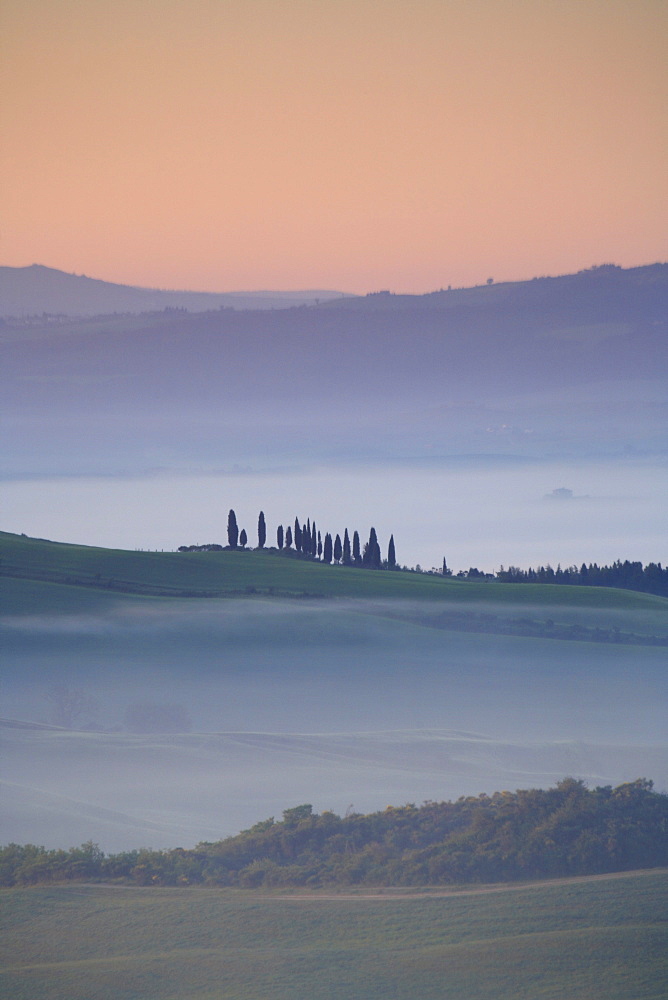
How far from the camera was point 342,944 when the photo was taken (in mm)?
20422

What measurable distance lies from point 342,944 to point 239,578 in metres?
30.1

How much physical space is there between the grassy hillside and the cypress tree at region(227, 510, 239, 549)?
4.21ft

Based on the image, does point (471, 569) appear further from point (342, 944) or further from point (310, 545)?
point (342, 944)

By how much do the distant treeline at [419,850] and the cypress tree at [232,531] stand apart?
99.6 feet

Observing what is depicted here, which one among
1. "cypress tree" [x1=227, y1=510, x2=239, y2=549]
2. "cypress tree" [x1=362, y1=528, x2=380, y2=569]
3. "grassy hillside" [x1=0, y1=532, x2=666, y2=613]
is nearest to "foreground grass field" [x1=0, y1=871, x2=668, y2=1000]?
"grassy hillside" [x1=0, y1=532, x2=666, y2=613]

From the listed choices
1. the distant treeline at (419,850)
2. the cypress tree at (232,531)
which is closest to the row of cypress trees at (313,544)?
the cypress tree at (232,531)

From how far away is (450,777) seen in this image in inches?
1468

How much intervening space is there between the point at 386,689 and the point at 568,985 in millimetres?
27325

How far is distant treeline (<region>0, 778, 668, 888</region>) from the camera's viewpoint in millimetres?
22625

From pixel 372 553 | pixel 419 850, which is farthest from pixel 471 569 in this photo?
pixel 419 850

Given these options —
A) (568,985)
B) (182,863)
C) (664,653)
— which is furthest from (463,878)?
(664,653)

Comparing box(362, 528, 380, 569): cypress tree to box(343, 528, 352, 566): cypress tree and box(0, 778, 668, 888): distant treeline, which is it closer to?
box(343, 528, 352, 566): cypress tree

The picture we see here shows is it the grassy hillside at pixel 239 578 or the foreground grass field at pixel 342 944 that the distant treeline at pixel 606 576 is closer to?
the grassy hillside at pixel 239 578

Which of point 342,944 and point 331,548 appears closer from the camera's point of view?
point 342,944
